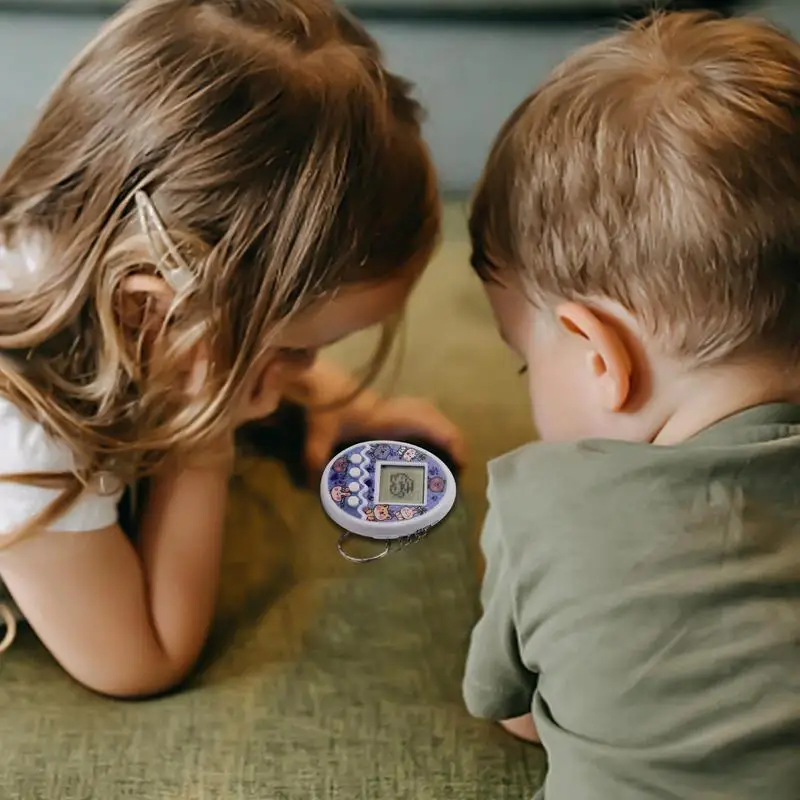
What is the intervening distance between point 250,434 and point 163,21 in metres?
0.37

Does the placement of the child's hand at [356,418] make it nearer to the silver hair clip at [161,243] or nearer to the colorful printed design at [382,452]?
the colorful printed design at [382,452]

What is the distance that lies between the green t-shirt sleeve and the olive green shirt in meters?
0.04

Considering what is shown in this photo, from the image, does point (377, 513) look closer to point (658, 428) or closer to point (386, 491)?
Answer: point (386, 491)

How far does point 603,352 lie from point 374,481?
29 cm

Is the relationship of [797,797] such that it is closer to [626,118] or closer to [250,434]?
[626,118]

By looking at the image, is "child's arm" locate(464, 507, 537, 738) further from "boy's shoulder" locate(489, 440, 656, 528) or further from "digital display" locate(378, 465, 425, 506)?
"digital display" locate(378, 465, 425, 506)

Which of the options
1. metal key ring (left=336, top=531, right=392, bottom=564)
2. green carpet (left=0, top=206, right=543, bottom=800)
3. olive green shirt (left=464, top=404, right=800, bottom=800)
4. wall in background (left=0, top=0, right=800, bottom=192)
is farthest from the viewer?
wall in background (left=0, top=0, right=800, bottom=192)

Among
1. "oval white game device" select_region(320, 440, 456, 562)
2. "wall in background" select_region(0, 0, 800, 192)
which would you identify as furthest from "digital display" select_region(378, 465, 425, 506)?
"wall in background" select_region(0, 0, 800, 192)

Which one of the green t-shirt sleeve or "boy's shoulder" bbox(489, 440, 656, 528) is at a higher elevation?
"boy's shoulder" bbox(489, 440, 656, 528)

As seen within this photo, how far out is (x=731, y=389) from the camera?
2.06 feet

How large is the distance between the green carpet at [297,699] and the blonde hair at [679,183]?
266 mm

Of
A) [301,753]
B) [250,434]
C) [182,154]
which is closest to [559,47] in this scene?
[250,434]

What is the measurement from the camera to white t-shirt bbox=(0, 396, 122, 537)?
2.20 feet

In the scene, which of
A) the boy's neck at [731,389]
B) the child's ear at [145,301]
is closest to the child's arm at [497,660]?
the boy's neck at [731,389]
